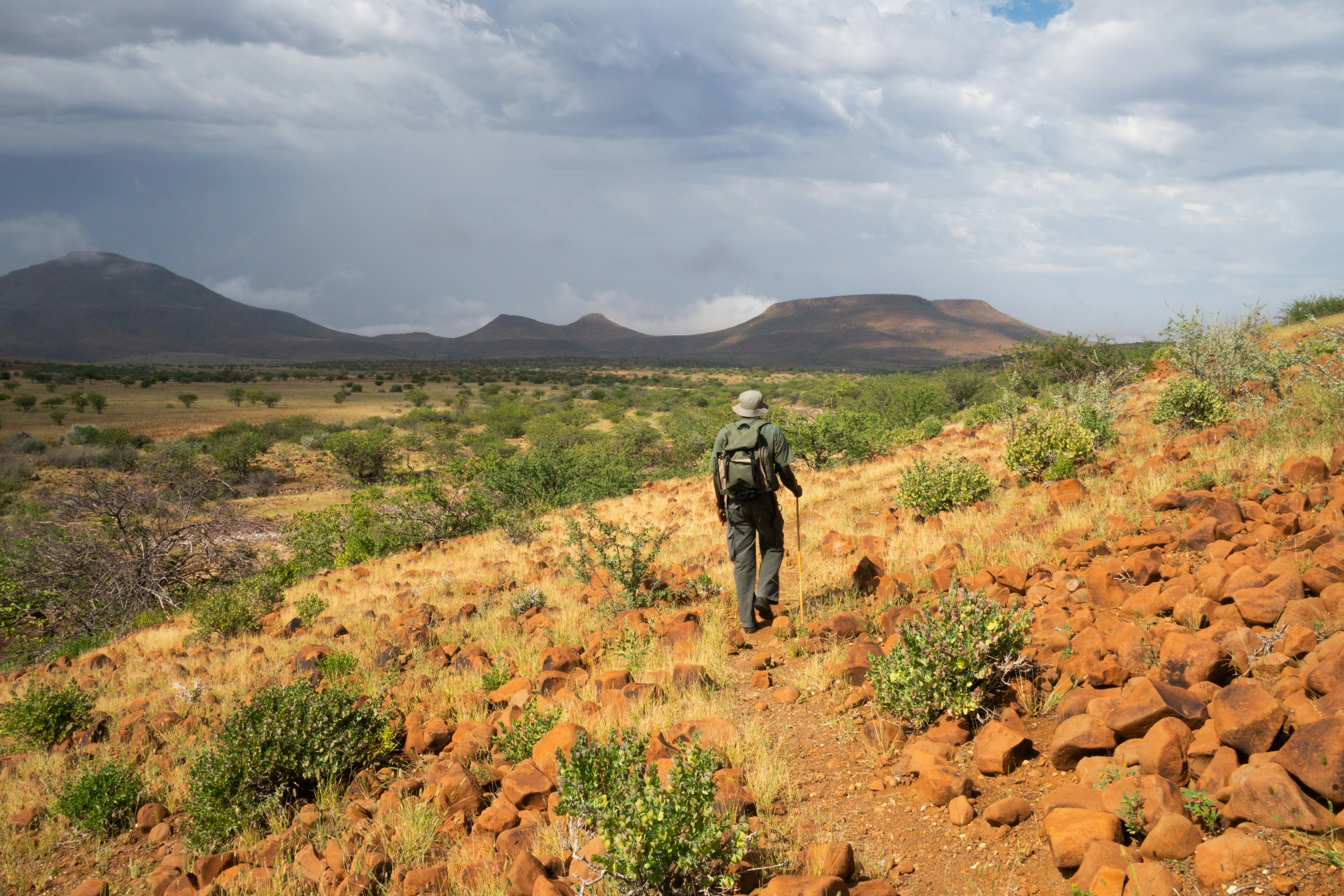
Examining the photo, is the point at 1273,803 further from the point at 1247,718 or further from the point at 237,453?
the point at 237,453

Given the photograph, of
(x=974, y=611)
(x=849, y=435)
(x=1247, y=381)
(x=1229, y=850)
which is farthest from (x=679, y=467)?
(x=1229, y=850)

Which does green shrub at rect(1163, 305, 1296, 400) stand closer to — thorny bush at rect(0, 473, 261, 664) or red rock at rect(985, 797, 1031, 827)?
red rock at rect(985, 797, 1031, 827)

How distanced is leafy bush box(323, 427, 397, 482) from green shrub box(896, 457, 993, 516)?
25.2 metres

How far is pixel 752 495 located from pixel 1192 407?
7.36 metres

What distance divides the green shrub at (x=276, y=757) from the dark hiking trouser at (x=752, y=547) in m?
2.97

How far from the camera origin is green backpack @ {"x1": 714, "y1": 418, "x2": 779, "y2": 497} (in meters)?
5.61

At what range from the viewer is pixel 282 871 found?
10.8ft

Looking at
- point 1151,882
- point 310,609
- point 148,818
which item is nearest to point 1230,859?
point 1151,882

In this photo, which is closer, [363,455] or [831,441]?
[831,441]

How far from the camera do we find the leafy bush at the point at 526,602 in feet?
25.1

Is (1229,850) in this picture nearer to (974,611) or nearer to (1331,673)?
(1331,673)

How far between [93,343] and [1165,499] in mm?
251550

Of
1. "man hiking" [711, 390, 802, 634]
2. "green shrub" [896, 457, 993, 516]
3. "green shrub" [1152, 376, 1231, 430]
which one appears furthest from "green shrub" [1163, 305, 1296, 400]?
"man hiking" [711, 390, 802, 634]

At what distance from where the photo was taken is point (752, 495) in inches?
226
